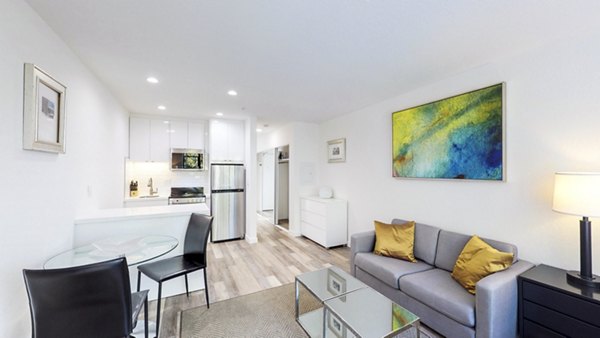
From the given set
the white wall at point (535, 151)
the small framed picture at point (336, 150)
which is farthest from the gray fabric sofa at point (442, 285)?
the small framed picture at point (336, 150)

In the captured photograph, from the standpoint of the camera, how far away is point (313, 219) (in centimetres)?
460

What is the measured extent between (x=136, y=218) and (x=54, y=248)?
642mm

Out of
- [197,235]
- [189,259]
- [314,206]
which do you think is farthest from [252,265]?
[314,206]

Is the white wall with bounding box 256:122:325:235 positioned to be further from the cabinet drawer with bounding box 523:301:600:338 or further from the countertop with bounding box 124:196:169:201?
the cabinet drawer with bounding box 523:301:600:338

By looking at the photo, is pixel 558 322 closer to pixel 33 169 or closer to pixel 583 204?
pixel 583 204

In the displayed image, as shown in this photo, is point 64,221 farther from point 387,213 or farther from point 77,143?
point 387,213

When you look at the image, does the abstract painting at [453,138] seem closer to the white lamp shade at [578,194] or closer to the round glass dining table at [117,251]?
the white lamp shade at [578,194]

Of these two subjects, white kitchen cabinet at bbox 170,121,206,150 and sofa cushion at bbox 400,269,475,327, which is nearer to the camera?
sofa cushion at bbox 400,269,475,327

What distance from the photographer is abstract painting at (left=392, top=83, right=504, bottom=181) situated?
2266 millimetres

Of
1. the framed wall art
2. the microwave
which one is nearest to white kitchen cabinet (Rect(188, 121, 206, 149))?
the microwave

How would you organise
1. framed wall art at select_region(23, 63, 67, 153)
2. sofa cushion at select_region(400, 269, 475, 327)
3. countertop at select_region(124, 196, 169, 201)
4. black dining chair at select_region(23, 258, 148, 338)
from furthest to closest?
1. countertop at select_region(124, 196, 169, 201)
2. sofa cushion at select_region(400, 269, 475, 327)
3. framed wall art at select_region(23, 63, 67, 153)
4. black dining chair at select_region(23, 258, 148, 338)

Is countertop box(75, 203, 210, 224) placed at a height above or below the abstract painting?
below

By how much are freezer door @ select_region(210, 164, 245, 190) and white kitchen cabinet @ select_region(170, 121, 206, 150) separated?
0.75 meters

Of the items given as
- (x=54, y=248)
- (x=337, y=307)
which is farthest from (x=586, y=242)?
(x=54, y=248)
